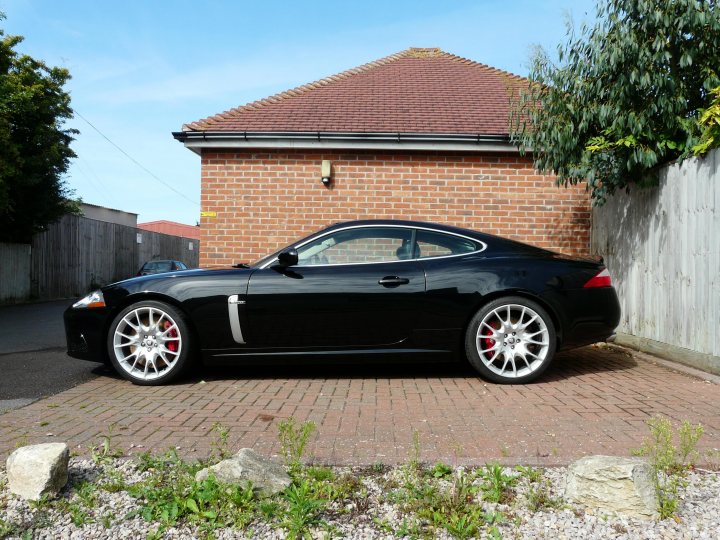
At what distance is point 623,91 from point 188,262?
37.4 m

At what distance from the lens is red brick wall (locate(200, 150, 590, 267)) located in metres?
8.00

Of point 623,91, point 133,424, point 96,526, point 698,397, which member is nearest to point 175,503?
point 96,526

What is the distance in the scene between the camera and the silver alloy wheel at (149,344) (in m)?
4.77

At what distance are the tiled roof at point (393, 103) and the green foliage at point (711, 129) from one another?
2.62 m

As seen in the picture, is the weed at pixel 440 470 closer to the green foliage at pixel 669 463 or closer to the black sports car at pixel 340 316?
the green foliage at pixel 669 463

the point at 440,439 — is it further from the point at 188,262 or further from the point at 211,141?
the point at 188,262

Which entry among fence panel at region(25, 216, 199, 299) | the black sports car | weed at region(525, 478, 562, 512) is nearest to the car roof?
the black sports car

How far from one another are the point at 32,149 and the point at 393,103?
42.1 feet

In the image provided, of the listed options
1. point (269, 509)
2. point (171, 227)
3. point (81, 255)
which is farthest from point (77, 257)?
point (171, 227)

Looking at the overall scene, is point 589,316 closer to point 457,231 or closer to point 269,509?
point 457,231

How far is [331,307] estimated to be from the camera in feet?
15.6

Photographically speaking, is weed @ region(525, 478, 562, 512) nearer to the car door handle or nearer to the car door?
the car door

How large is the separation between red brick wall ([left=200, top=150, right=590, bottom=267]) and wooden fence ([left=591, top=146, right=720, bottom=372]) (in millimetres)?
1017

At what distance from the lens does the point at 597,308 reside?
4.93 meters
